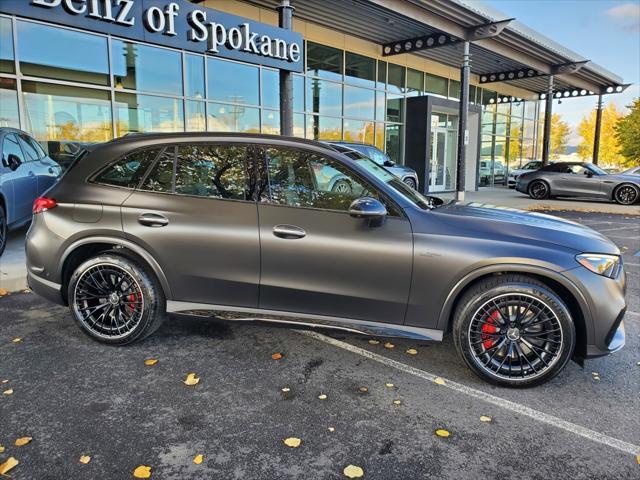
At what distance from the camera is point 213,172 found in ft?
13.0

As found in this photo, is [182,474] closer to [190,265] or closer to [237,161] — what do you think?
[190,265]

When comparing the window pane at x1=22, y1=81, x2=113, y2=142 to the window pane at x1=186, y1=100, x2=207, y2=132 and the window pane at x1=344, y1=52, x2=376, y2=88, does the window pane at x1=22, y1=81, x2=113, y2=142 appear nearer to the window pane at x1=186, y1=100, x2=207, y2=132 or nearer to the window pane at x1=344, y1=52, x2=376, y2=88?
the window pane at x1=186, y1=100, x2=207, y2=132

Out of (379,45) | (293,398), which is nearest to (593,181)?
(379,45)

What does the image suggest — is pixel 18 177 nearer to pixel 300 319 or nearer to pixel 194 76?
pixel 300 319

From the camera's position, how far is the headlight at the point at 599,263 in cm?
341

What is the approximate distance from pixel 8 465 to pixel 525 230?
3539mm

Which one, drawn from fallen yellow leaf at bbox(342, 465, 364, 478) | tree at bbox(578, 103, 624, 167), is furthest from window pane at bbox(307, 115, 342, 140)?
tree at bbox(578, 103, 624, 167)

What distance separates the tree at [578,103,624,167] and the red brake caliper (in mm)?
48986

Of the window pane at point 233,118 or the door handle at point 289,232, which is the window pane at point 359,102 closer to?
the window pane at point 233,118

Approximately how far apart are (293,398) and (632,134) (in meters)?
34.7

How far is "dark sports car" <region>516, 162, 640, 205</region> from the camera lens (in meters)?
16.4

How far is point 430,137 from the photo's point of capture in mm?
20078

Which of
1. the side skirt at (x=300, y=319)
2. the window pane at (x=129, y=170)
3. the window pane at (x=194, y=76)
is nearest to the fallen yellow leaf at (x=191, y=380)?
the side skirt at (x=300, y=319)

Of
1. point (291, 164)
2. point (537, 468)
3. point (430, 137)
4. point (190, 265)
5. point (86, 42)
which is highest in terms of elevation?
point (86, 42)
